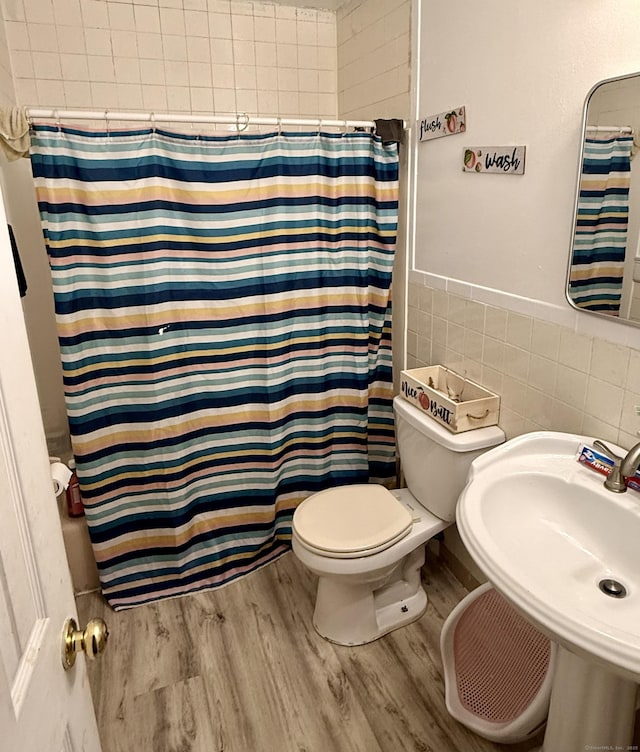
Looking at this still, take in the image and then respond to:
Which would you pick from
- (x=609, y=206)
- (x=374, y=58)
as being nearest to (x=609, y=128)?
(x=609, y=206)

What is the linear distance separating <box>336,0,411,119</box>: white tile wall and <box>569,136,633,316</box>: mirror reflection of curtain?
0.92 m

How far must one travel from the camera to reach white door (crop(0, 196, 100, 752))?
0.60 meters

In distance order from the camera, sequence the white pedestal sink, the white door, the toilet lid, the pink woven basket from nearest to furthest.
Answer: the white door, the white pedestal sink, the pink woven basket, the toilet lid

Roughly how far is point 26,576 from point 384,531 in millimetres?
1280

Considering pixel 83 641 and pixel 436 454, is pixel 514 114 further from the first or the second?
pixel 83 641

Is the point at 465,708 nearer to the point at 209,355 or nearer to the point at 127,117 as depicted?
the point at 209,355

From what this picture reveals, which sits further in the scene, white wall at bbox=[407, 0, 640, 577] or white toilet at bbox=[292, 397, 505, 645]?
white toilet at bbox=[292, 397, 505, 645]

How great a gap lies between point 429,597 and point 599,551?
97 cm

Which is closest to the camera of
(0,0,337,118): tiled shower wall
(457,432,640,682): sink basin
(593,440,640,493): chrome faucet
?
(457,432,640,682): sink basin

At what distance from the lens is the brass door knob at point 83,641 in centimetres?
76

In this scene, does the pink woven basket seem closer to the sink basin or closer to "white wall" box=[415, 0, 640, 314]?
the sink basin

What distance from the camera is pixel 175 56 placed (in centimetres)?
231

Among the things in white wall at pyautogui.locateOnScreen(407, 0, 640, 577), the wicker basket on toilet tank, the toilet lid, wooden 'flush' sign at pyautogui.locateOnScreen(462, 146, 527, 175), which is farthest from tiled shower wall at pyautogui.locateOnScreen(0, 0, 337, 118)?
the toilet lid

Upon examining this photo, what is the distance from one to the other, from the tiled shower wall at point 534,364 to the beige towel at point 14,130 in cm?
140
